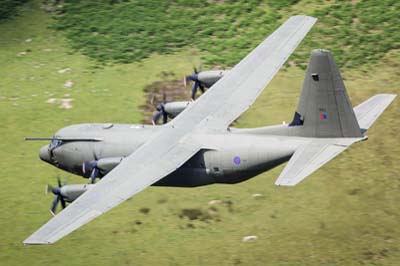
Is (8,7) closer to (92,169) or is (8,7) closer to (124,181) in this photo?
(92,169)

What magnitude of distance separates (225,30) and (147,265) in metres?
28.0

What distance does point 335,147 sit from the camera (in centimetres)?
4425

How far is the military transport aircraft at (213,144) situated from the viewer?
43031 millimetres

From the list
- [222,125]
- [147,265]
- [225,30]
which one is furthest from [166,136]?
[225,30]

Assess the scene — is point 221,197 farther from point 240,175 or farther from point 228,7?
point 228,7

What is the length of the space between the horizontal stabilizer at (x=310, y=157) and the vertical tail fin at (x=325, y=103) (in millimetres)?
543

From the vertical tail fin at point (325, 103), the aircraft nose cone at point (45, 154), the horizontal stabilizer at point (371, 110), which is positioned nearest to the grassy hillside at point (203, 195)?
the aircraft nose cone at point (45, 154)

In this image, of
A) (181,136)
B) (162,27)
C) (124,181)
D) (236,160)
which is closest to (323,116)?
(236,160)

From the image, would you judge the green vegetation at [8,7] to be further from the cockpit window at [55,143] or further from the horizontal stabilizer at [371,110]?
the horizontal stabilizer at [371,110]

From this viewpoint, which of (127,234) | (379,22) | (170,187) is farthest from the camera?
(379,22)

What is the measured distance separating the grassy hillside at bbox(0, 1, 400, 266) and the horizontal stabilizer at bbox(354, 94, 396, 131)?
528cm

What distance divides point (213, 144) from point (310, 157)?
5.95 metres

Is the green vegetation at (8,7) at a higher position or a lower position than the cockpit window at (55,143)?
higher

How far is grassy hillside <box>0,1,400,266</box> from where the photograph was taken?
46250 millimetres
